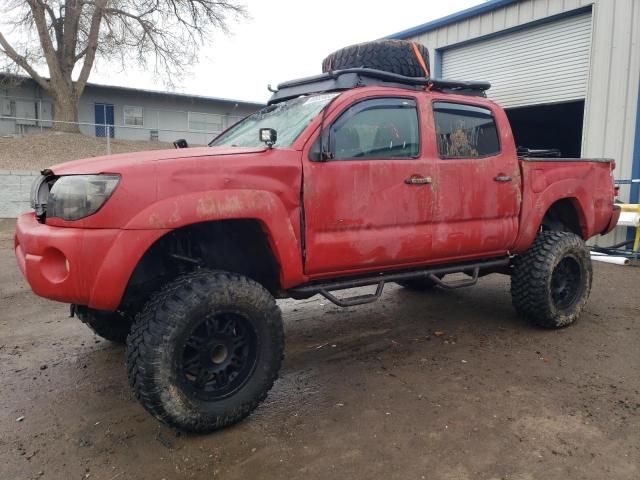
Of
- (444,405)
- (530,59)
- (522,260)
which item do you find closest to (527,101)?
(530,59)

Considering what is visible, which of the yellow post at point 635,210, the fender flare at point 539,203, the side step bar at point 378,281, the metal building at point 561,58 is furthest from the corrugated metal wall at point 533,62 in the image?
the side step bar at point 378,281

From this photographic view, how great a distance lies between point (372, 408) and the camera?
10.6ft

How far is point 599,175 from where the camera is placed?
16.6 feet

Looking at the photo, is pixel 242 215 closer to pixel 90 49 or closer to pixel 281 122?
pixel 281 122

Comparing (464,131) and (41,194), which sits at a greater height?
(464,131)

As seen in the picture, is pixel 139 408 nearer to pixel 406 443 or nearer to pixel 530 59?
pixel 406 443

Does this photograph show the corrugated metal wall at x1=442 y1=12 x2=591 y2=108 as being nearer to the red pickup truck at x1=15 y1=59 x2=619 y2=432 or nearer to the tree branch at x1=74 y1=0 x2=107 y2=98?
the red pickup truck at x1=15 y1=59 x2=619 y2=432

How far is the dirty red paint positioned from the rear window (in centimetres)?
7

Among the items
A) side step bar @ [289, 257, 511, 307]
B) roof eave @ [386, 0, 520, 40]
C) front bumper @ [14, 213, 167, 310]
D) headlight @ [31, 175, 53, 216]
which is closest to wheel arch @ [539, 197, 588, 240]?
side step bar @ [289, 257, 511, 307]

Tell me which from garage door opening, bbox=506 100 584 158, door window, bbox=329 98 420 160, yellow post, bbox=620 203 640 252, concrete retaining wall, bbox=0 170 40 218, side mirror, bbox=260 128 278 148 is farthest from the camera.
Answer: garage door opening, bbox=506 100 584 158

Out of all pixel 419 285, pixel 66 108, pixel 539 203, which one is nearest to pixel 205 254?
pixel 539 203

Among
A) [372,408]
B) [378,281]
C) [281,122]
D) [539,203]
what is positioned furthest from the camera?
[539,203]

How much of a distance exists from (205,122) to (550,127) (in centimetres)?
1888

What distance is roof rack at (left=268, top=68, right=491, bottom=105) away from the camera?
12.5ft
